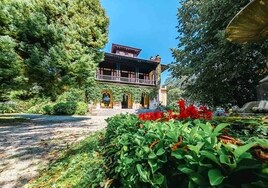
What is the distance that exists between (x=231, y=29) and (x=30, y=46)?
10916 millimetres

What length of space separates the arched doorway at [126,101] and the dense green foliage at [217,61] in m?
19.9

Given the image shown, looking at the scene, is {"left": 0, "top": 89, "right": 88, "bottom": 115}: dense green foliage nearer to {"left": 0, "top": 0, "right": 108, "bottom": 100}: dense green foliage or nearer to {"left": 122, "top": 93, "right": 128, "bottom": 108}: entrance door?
{"left": 0, "top": 0, "right": 108, "bottom": 100}: dense green foliage

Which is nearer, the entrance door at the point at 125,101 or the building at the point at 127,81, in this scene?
the building at the point at 127,81

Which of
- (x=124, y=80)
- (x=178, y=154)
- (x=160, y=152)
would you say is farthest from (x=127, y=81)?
(x=178, y=154)

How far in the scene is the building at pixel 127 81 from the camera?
30781 millimetres

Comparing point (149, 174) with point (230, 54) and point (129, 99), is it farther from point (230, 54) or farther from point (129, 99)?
point (129, 99)

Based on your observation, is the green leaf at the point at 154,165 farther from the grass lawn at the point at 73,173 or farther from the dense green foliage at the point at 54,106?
the dense green foliage at the point at 54,106

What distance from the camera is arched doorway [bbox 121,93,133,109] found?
108ft

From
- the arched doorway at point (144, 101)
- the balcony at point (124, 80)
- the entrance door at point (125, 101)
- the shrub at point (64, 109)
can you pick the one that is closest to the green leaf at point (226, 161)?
the shrub at point (64, 109)

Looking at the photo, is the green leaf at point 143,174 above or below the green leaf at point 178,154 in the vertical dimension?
below

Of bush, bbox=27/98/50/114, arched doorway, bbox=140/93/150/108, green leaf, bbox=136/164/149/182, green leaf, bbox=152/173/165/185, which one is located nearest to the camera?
green leaf, bbox=152/173/165/185

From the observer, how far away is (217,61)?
10688mm

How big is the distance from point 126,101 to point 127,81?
3893mm

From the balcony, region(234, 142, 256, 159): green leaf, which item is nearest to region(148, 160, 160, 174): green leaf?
region(234, 142, 256, 159): green leaf
